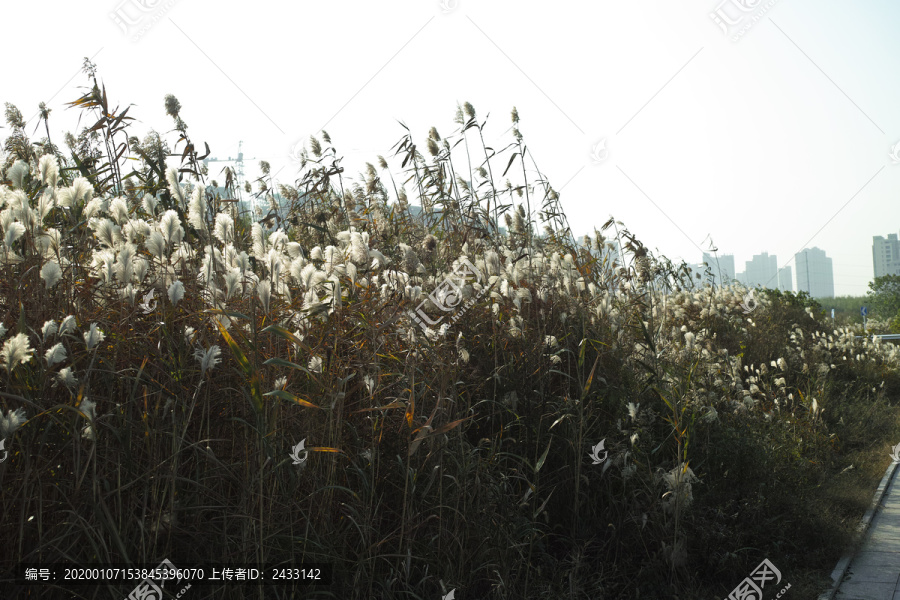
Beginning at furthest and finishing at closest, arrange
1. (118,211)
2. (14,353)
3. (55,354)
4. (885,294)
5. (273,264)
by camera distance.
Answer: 1. (885,294)
2. (118,211)
3. (273,264)
4. (55,354)
5. (14,353)

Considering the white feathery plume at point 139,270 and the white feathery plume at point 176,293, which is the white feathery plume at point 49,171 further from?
the white feathery plume at point 176,293

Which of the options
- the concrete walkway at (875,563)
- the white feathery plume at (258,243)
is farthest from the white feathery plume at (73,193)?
the concrete walkway at (875,563)

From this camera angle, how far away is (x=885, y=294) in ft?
140

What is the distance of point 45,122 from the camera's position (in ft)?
15.2

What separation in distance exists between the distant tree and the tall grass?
4167cm

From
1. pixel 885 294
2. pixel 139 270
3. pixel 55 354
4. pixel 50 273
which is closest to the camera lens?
pixel 55 354

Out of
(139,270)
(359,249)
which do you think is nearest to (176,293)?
(139,270)

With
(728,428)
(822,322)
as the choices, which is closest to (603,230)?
(728,428)

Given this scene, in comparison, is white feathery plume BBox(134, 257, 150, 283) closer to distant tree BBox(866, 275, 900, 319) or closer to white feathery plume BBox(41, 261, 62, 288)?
white feathery plume BBox(41, 261, 62, 288)

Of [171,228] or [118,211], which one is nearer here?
[171,228]

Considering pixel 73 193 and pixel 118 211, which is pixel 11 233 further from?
pixel 118 211

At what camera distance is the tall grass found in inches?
86.9

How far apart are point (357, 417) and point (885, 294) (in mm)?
49439

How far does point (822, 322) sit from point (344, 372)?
442 inches
